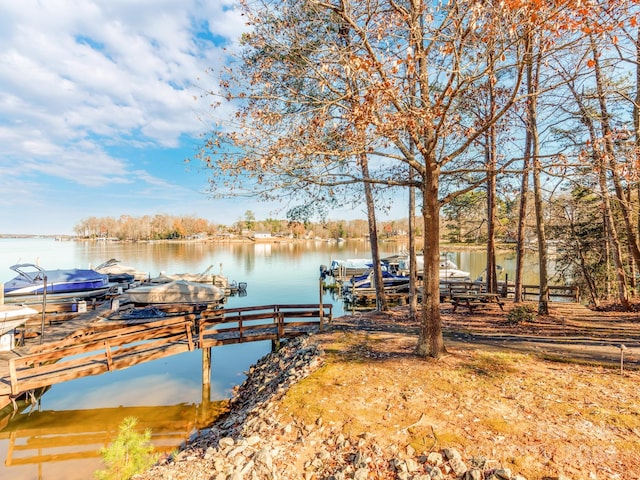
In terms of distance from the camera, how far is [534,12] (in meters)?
4.71

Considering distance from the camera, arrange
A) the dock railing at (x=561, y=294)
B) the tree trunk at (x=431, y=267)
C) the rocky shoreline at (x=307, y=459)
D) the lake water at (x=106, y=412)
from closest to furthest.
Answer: the rocky shoreline at (x=307, y=459) → the lake water at (x=106, y=412) → the tree trunk at (x=431, y=267) → the dock railing at (x=561, y=294)

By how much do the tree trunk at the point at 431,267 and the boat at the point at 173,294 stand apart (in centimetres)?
1404

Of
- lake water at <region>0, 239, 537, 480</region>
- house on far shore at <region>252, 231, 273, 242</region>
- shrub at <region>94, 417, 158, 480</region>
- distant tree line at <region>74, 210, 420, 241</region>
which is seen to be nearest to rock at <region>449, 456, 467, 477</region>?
shrub at <region>94, 417, 158, 480</region>

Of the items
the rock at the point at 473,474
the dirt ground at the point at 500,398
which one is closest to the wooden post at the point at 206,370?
the dirt ground at the point at 500,398

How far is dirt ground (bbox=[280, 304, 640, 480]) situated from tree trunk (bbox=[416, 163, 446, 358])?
0.42 metres

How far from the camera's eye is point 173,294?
58.6ft

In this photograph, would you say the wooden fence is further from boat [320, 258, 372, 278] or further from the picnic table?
boat [320, 258, 372, 278]

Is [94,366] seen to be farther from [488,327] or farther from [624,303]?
[624,303]

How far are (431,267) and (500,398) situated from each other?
268cm

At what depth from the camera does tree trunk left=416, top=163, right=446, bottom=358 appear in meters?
7.04

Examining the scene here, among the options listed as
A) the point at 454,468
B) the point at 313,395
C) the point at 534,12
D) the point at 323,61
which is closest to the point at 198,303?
the point at 313,395

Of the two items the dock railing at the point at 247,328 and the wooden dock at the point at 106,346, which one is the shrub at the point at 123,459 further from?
the dock railing at the point at 247,328

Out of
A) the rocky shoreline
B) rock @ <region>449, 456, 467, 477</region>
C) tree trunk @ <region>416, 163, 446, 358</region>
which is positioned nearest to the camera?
rock @ <region>449, 456, 467, 477</region>

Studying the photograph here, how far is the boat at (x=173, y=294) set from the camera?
1733 cm
